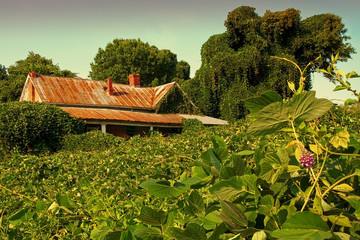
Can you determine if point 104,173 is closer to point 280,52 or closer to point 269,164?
point 269,164

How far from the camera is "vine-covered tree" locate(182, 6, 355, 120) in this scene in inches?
1300

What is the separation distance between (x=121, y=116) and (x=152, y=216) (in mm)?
23453

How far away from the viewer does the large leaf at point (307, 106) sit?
2.60 ft

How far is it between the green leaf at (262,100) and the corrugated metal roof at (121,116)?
2163 centimetres

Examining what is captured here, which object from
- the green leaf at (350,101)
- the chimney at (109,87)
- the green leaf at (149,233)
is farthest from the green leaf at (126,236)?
the chimney at (109,87)

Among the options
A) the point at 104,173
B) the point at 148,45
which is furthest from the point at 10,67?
the point at 104,173

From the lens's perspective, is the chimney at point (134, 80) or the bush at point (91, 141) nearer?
the bush at point (91, 141)

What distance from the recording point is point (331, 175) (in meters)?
0.94

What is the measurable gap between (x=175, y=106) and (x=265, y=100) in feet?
93.7

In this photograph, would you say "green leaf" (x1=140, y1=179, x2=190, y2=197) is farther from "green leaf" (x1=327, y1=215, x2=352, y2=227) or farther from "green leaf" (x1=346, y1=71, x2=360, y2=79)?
"green leaf" (x1=346, y1=71, x2=360, y2=79)

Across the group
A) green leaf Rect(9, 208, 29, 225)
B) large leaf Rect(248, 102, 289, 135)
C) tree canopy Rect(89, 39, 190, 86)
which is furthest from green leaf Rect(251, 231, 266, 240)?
tree canopy Rect(89, 39, 190, 86)

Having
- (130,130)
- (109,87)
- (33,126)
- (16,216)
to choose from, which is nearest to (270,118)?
(16,216)

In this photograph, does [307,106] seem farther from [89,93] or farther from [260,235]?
[89,93]

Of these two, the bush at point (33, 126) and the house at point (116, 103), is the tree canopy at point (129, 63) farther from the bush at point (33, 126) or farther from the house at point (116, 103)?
the bush at point (33, 126)
